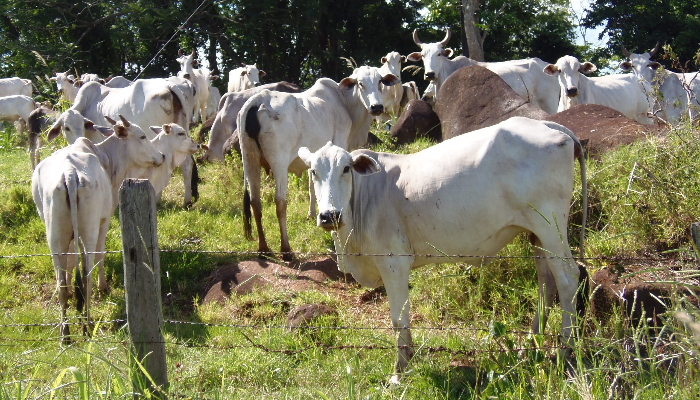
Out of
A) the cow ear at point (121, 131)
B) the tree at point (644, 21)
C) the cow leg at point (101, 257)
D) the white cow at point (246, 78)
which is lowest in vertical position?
the cow leg at point (101, 257)

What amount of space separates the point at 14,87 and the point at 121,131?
1592 centimetres

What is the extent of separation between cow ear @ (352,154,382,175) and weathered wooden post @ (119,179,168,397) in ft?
5.46

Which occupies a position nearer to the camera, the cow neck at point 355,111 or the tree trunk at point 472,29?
the cow neck at point 355,111

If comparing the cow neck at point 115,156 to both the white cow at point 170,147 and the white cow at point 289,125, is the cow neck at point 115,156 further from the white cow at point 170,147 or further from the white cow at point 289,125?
the white cow at point 289,125

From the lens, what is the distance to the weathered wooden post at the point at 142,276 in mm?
3191

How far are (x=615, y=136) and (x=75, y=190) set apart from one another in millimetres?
5709

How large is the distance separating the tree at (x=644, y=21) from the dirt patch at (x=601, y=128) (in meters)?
15.1

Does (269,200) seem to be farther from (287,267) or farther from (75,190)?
(75,190)

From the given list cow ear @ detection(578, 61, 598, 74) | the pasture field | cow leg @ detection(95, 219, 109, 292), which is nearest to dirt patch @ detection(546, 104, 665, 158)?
the pasture field

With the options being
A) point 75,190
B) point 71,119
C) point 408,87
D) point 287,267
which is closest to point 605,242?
point 287,267

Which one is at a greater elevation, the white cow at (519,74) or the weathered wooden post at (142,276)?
the white cow at (519,74)

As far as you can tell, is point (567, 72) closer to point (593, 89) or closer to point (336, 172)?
point (593, 89)

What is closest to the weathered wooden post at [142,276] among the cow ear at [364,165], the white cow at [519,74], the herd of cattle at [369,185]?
the herd of cattle at [369,185]

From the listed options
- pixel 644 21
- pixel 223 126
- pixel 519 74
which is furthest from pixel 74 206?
pixel 644 21
